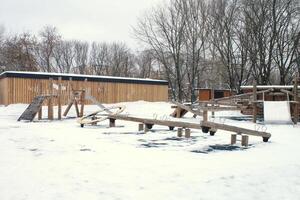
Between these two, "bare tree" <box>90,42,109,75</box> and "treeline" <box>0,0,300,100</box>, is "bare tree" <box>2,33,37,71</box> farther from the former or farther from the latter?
"bare tree" <box>90,42,109,75</box>

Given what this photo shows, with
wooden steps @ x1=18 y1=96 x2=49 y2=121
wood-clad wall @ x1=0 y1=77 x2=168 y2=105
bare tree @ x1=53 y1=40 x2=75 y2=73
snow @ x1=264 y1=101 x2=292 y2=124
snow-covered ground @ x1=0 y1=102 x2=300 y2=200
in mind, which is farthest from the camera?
bare tree @ x1=53 y1=40 x2=75 y2=73

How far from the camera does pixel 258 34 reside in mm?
33781

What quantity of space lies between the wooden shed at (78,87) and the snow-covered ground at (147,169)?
14.8m

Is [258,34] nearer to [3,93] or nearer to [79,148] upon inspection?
[3,93]

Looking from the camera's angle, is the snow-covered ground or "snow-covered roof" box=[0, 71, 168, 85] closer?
the snow-covered ground

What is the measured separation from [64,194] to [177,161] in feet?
10.1

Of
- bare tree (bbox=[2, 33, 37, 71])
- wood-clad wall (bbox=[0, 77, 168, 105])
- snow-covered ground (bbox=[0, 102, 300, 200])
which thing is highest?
bare tree (bbox=[2, 33, 37, 71])

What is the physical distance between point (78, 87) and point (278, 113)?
17183mm

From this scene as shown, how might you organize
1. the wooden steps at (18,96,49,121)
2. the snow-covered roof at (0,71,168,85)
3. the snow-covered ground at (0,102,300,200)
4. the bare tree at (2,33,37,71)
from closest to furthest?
the snow-covered ground at (0,102,300,200), the wooden steps at (18,96,49,121), the snow-covered roof at (0,71,168,85), the bare tree at (2,33,37,71)

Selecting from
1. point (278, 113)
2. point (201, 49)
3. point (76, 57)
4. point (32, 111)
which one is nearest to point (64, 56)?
point (76, 57)

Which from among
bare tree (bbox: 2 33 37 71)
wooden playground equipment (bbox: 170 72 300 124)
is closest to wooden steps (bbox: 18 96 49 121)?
wooden playground equipment (bbox: 170 72 300 124)

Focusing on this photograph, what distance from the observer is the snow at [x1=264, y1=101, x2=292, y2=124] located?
1745 centimetres

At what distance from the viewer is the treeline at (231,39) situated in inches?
1312

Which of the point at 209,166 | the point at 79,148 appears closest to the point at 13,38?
the point at 79,148
